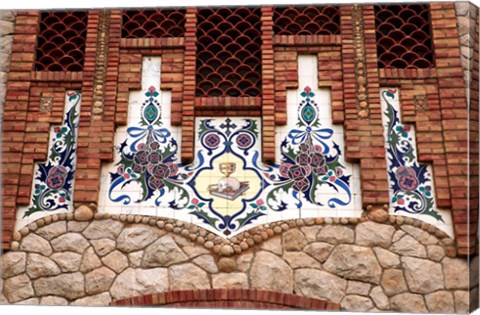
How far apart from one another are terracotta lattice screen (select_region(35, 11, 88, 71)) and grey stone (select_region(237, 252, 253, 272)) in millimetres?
2175

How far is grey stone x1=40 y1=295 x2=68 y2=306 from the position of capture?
534 cm

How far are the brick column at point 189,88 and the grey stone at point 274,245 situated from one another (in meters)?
0.91

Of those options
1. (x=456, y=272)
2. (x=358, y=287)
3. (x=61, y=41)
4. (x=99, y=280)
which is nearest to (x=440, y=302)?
(x=456, y=272)

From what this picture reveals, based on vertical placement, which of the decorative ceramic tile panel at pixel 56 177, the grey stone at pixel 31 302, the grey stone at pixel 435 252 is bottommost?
the grey stone at pixel 31 302

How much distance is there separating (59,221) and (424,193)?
2.89 metres

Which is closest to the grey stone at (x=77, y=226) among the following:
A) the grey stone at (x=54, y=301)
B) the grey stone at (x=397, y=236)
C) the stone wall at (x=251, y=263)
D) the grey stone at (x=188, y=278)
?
the stone wall at (x=251, y=263)

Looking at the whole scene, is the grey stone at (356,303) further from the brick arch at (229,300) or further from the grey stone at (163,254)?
the grey stone at (163,254)

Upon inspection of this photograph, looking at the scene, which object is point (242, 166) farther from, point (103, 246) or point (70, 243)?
point (70, 243)

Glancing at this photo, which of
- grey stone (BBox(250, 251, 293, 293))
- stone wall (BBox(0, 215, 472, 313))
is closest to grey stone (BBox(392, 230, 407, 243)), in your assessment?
stone wall (BBox(0, 215, 472, 313))

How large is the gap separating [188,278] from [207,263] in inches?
7.3

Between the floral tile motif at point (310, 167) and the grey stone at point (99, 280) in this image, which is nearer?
the grey stone at point (99, 280)

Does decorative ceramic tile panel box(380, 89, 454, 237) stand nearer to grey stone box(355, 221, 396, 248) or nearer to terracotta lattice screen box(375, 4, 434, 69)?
grey stone box(355, 221, 396, 248)

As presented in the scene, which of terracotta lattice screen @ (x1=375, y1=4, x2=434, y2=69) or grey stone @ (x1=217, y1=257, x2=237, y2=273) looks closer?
grey stone @ (x1=217, y1=257, x2=237, y2=273)

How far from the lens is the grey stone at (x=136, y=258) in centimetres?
541
